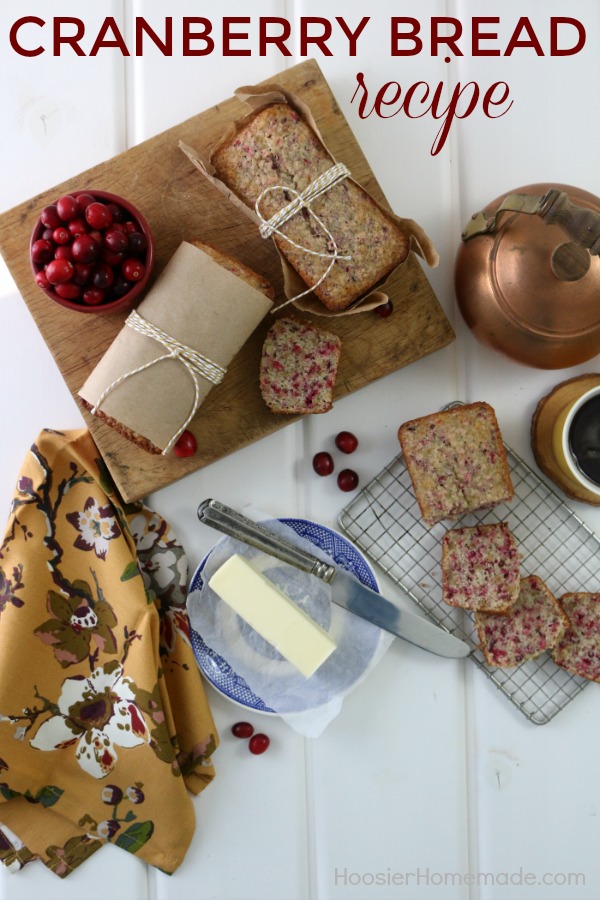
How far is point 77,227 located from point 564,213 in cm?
82

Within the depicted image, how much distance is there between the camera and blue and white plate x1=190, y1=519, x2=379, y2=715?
154 cm

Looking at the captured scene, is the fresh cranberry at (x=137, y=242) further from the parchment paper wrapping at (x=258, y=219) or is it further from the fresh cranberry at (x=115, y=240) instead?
the parchment paper wrapping at (x=258, y=219)

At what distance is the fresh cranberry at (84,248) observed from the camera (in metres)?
1.29

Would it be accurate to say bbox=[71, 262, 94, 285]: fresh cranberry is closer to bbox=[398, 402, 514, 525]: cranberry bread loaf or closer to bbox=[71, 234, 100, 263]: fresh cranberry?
bbox=[71, 234, 100, 263]: fresh cranberry

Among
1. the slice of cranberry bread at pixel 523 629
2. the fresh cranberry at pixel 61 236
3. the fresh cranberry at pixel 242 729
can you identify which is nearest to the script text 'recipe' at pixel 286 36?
the fresh cranberry at pixel 61 236

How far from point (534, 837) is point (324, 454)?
94cm

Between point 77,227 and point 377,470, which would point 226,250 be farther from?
point 377,470

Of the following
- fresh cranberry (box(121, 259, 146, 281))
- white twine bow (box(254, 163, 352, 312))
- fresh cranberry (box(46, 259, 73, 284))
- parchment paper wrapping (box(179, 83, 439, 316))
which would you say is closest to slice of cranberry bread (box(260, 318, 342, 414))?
parchment paper wrapping (box(179, 83, 439, 316))

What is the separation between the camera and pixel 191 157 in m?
1.42

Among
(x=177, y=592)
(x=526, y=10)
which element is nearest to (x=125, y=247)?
(x=177, y=592)

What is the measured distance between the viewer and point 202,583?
155 centimetres

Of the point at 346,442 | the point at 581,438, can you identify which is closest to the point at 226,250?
the point at 346,442

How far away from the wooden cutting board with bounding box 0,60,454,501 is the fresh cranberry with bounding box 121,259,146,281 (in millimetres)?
151

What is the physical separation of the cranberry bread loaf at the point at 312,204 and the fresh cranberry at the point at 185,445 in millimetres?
372
